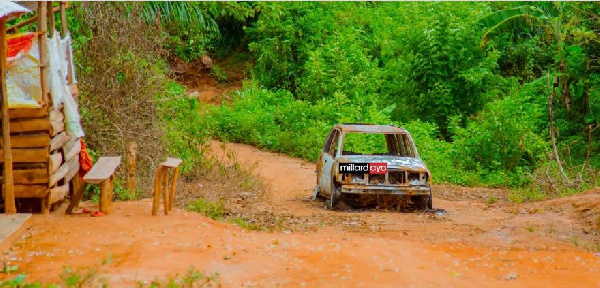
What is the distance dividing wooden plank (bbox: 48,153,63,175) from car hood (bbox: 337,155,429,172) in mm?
4285

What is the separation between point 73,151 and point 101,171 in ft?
3.88

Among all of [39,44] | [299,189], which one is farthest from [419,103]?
[39,44]

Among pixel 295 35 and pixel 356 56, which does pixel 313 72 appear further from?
pixel 295 35

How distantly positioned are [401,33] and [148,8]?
8.03 m

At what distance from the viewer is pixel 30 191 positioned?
9875 mm

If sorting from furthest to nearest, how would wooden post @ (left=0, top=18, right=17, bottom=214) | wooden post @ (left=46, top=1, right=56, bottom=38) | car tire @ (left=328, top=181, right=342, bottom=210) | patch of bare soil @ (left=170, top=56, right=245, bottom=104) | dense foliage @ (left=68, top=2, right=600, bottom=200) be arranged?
1. patch of bare soil @ (left=170, top=56, right=245, bottom=104)
2. dense foliage @ (left=68, top=2, right=600, bottom=200)
3. car tire @ (left=328, top=181, right=342, bottom=210)
4. wooden post @ (left=46, top=1, right=56, bottom=38)
5. wooden post @ (left=0, top=18, right=17, bottom=214)

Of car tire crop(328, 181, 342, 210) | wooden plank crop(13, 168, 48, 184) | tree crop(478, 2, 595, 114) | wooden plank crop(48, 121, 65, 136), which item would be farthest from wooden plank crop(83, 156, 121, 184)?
tree crop(478, 2, 595, 114)

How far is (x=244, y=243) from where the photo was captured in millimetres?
8961

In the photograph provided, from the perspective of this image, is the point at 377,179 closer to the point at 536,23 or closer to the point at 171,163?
the point at 171,163

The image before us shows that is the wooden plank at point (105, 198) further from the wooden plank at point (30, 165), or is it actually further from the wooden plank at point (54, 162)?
the wooden plank at point (30, 165)

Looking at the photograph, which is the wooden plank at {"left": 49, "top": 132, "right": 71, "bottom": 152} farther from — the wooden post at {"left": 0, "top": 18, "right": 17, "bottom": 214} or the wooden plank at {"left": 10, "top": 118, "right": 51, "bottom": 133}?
the wooden post at {"left": 0, "top": 18, "right": 17, "bottom": 214}

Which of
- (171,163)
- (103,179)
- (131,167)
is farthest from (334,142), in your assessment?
(103,179)

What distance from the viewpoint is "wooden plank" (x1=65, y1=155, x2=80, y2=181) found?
1116cm

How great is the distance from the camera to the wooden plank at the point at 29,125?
390 inches
